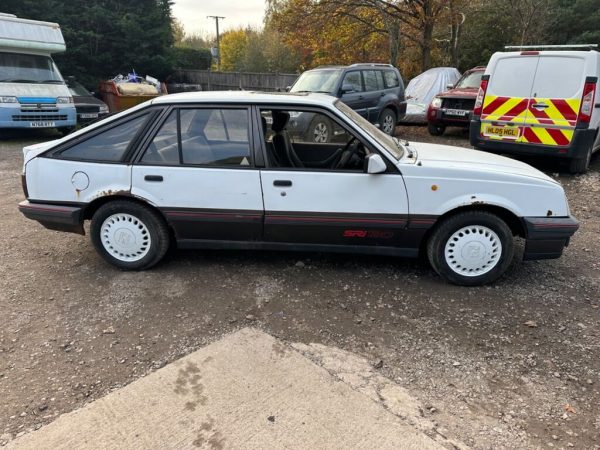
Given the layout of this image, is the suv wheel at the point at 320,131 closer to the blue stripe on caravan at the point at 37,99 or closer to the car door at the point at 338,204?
the car door at the point at 338,204

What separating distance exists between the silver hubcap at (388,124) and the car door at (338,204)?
7772 millimetres

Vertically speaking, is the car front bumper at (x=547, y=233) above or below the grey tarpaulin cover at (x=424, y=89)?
below

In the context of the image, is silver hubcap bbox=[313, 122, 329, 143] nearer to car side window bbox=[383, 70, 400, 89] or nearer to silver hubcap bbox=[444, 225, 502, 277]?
silver hubcap bbox=[444, 225, 502, 277]

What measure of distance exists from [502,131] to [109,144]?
255 inches

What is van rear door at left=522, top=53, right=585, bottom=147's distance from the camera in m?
6.90

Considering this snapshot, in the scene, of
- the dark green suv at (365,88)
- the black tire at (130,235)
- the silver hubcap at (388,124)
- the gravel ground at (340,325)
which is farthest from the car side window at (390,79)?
the black tire at (130,235)

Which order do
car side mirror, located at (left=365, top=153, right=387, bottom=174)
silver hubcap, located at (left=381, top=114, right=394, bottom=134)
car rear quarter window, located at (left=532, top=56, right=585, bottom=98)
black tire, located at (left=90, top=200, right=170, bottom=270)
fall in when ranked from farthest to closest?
silver hubcap, located at (left=381, top=114, right=394, bottom=134) → car rear quarter window, located at (left=532, top=56, right=585, bottom=98) → black tire, located at (left=90, top=200, right=170, bottom=270) → car side mirror, located at (left=365, top=153, right=387, bottom=174)

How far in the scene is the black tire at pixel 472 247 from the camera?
3688 millimetres

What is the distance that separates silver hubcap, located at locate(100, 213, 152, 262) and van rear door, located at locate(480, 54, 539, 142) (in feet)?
20.8

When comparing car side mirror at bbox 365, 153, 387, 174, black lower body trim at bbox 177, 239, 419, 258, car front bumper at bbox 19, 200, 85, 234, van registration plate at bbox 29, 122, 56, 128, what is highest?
car side mirror at bbox 365, 153, 387, 174

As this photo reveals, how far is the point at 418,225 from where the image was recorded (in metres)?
3.72

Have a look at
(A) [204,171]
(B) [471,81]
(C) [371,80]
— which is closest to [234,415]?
(A) [204,171]

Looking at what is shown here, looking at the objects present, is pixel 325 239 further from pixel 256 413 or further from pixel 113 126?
pixel 113 126

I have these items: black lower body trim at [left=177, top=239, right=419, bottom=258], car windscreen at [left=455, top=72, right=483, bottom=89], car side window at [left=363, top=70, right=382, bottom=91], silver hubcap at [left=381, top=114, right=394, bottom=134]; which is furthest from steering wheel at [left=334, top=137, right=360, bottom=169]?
car windscreen at [left=455, top=72, right=483, bottom=89]
